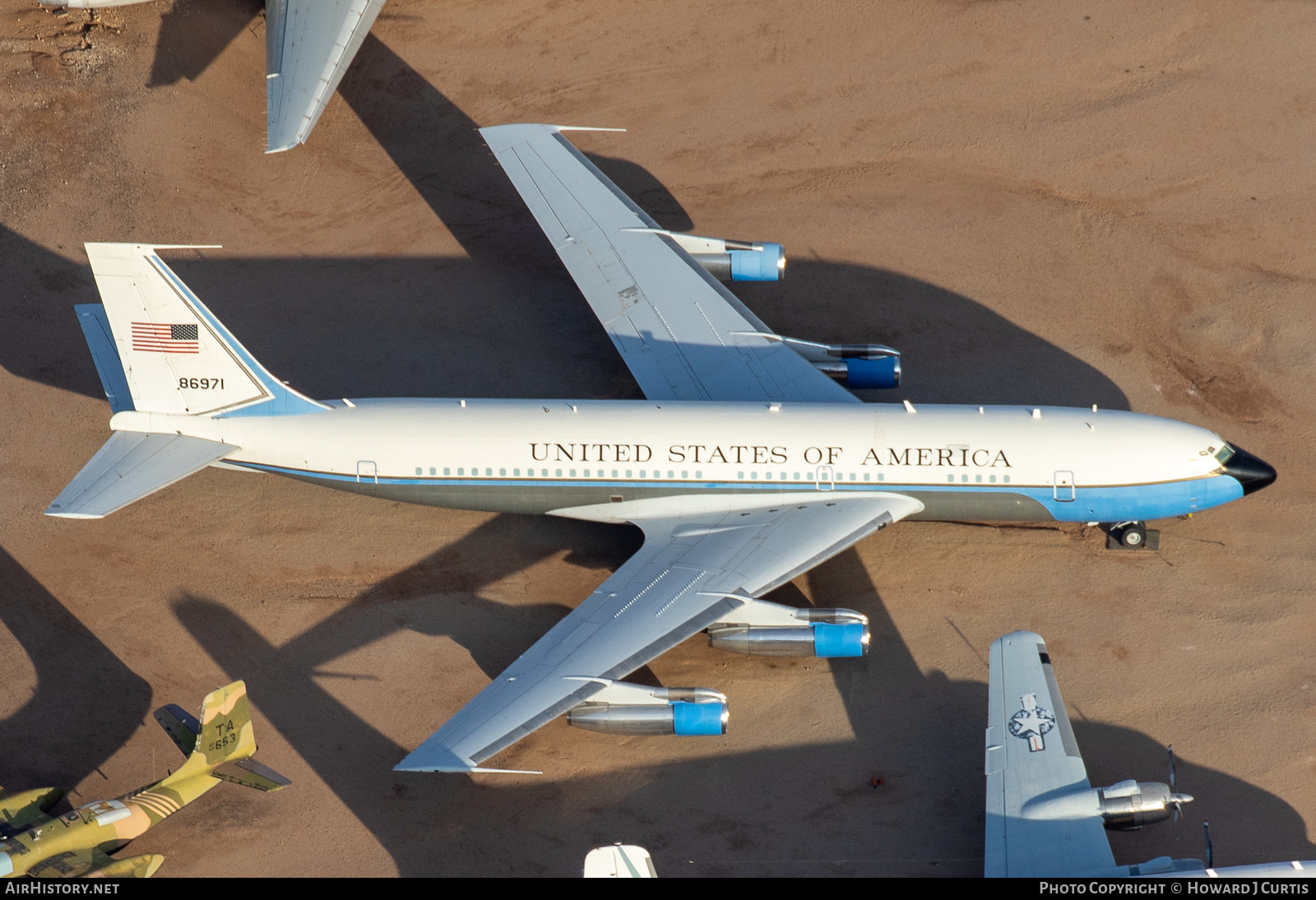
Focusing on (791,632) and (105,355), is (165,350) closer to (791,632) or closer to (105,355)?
(105,355)

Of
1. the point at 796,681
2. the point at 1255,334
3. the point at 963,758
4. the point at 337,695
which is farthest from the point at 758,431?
the point at 1255,334

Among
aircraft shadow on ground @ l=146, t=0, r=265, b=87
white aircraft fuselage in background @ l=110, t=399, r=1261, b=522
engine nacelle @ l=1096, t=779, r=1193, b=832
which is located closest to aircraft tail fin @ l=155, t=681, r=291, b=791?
white aircraft fuselage in background @ l=110, t=399, r=1261, b=522

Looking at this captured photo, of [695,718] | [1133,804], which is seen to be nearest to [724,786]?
[695,718]

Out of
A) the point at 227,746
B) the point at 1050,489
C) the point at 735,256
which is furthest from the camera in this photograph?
the point at 735,256

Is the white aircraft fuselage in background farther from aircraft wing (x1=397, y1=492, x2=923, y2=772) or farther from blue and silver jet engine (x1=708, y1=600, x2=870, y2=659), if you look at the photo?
blue and silver jet engine (x1=708, y1=600, x2=870, y2=659)

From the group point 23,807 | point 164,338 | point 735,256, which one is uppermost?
point 735,256

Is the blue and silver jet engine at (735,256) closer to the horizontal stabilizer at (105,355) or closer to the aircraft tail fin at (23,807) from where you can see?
the horizontal stabilizer at (105,355)

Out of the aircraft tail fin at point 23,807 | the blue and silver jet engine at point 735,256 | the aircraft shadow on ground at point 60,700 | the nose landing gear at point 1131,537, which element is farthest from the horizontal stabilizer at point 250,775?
the nose landing gear at point 1131,537
